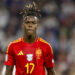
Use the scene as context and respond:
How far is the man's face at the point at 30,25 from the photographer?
7117mm

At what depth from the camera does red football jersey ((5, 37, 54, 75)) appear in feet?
23.5

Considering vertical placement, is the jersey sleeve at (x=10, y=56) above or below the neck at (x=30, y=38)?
below

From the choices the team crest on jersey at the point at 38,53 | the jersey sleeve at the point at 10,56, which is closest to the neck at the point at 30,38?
the team crest on jersey at the point at 38,53

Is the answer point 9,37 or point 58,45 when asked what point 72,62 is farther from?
point 9,37

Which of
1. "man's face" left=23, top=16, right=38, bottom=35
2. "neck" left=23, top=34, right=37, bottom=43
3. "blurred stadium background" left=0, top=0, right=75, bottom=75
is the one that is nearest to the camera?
"man's face" left=23, top=16, right=38, bottom=35

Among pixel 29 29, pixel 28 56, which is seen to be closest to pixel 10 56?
pixel 28 56

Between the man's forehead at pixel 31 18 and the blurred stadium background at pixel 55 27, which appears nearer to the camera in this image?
the man's forehead at pixel 31 18

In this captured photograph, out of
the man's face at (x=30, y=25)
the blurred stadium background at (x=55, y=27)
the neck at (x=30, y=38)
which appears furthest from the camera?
the blurred stadium background at (x=55, y=27)

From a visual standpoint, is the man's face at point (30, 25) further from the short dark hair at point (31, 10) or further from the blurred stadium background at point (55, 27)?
the blurred stadium background at point (55, 27)

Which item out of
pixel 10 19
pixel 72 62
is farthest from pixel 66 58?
pixel 10 19

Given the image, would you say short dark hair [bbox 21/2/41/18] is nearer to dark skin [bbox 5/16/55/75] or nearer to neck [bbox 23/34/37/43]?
dark skin [bbox 5/16/55/75]

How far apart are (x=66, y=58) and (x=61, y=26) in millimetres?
1686

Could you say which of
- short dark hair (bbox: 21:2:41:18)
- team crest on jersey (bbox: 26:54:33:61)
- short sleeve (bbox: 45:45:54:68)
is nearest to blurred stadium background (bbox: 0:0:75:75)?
short sleeve (bbox: 45:45:54:68)

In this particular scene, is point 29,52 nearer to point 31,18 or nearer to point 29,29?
point 29,29
